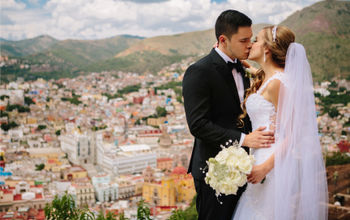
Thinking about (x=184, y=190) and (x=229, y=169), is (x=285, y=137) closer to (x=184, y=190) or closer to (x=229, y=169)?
(x=229, y=169)

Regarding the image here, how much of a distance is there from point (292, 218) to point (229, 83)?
1.82ft

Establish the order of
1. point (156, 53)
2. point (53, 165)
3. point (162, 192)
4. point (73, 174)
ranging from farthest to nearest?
1. point (156, 53)
2. point (53, 165)
3. point (73, 174)
4. point (162, 192)

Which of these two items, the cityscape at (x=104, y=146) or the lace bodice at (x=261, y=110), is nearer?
the lace bodice at (x=261, y=110)

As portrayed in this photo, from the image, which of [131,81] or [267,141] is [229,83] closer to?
[267,141]

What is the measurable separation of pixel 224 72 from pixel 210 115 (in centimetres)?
17

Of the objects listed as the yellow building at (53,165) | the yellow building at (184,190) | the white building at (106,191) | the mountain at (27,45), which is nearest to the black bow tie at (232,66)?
the yellow building at (184,190)

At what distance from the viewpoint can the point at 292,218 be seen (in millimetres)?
1430

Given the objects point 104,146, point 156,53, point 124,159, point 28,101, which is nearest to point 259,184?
point 124,159

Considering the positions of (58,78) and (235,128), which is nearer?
(235,128)

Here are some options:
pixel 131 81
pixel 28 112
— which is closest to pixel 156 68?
pixel 131 81

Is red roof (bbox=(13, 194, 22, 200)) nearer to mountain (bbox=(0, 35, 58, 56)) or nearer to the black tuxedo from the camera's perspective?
the black tuxedo

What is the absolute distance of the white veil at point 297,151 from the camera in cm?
141

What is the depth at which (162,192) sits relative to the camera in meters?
15.2

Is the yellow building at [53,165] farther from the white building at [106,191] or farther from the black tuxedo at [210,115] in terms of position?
the black tuxedo at [210,115]
